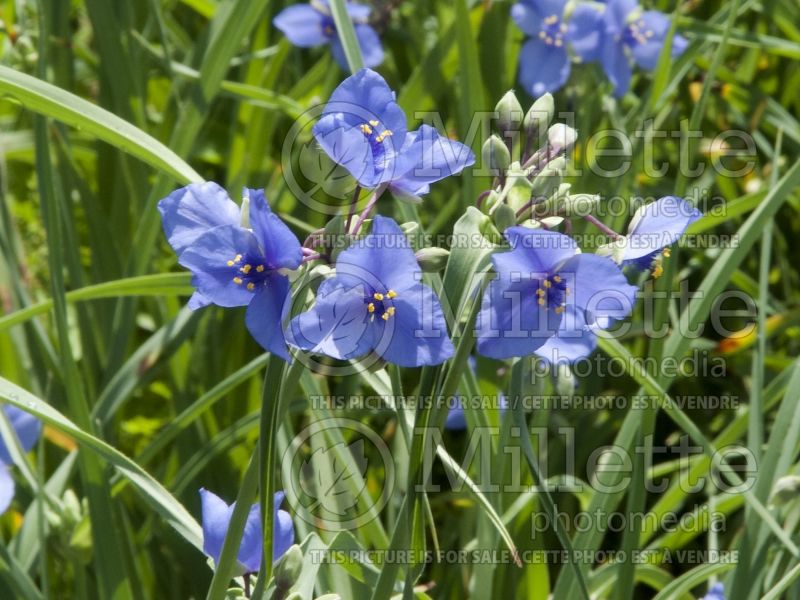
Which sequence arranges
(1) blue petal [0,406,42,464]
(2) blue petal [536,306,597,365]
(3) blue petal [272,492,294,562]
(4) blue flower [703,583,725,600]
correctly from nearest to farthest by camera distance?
(2) blue petal [536,306,597,365] < (3) blue petal [272,492,294,562] < (4) blue flower [703,583,725,600] < (1) blue petal [0,406,42,464]

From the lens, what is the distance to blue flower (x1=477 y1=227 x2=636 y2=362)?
0.76m

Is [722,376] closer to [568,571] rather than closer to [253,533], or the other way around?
[568,571]

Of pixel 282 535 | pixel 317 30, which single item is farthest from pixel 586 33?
pixel 282 535

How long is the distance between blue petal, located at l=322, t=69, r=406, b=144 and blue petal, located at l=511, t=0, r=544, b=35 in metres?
1.19

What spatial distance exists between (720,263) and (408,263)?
0.58m

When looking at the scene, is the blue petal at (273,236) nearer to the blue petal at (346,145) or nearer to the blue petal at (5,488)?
the blue petal at (346,145)

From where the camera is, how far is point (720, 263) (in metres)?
1.21

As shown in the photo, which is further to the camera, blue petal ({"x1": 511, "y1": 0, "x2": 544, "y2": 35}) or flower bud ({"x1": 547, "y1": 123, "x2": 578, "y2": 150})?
blue petal ({"x1": 511, "y1": 0, "x2": 544, "y2": 35})

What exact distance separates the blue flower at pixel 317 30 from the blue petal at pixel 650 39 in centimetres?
52

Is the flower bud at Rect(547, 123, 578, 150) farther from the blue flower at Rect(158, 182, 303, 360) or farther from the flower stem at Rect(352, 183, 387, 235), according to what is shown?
the blue flower at Rect(158, 182, 303, 360)

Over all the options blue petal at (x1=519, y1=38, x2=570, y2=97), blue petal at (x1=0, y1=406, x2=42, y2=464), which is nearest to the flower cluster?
blue petal at (x1=519, y1=38, x2=570, y2=97)

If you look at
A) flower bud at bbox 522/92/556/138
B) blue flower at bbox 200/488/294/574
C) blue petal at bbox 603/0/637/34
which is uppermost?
blue petal at bbox 603/0/637/34

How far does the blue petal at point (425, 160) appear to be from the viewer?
826mm

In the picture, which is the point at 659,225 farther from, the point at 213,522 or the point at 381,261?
the point at 213,522
